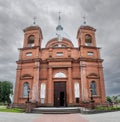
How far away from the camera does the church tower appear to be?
851 inches

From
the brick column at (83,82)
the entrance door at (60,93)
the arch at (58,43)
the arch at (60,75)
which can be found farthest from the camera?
the arch at (58,43)

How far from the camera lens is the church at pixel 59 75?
21266mm

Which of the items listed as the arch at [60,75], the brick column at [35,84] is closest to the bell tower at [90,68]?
the arch at [60,75]

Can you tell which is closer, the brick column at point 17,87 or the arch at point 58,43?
the brick column at point 17,87

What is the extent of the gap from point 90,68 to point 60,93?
6.35 m

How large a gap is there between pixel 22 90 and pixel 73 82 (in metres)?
8.25

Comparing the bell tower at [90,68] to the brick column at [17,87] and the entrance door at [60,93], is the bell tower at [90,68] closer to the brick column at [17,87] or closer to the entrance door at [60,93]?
the entrance door at [60,93]

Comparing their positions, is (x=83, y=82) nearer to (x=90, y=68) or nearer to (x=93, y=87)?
(x=93, y=87)

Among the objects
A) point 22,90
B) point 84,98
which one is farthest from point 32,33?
point 84,98

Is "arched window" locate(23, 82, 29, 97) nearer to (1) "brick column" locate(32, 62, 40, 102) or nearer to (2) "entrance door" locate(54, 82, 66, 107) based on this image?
(1) "brick column" locate(32, 62, 40, 102)

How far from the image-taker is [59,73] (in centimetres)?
2258

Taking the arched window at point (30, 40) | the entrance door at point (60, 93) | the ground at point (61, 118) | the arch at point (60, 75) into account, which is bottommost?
the ground at point (61, 118)

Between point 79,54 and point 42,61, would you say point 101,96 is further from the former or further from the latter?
point 42,61

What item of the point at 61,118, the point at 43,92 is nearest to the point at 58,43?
the point at 43,92
